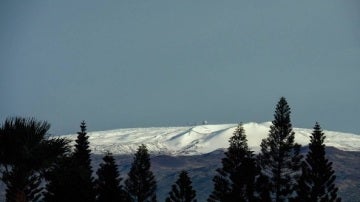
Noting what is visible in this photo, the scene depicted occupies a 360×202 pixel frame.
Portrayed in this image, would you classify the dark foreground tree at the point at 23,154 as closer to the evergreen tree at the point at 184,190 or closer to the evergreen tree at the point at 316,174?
the evergreen tree at the point at 316,174

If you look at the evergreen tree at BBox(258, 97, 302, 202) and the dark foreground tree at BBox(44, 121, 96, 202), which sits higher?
the evergreen tree at BBox(258, 97, 302, 202)

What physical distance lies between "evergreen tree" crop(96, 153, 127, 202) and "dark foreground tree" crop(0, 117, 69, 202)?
50433mm

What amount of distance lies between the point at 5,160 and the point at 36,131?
5.38ft

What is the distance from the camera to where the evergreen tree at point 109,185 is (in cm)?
8581

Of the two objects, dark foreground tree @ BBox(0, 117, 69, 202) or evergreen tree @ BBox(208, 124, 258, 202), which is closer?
dark foreground tree @ BBox(0, 117, 69, 202)

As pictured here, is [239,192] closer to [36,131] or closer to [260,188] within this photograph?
[260,188]

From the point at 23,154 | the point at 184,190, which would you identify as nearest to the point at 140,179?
the point at 184,190

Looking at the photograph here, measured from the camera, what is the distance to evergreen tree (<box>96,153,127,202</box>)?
8581cm

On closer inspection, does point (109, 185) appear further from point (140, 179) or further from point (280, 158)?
point (140, 179)

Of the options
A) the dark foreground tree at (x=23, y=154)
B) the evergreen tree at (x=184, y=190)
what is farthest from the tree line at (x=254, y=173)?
the dark foreground tree at (x=23, y=154)

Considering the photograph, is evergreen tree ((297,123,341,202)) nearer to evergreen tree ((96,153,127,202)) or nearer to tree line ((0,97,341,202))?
tree line ((0,97,341,202))

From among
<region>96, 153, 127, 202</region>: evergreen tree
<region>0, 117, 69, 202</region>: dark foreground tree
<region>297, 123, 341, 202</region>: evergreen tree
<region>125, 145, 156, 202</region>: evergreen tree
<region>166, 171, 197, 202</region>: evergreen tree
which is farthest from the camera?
<region>166, 171, 197, 202</region>: evergreen tree

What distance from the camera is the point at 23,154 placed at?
31.7m

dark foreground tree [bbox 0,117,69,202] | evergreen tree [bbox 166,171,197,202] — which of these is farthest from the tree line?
dark foreground tree [bbox 0,117,69,202]
